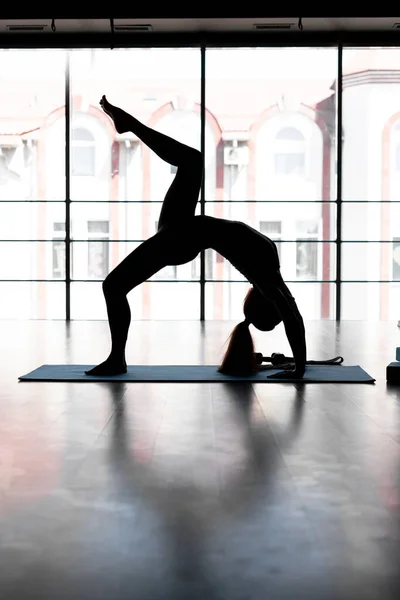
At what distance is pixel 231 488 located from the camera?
2.12 metres

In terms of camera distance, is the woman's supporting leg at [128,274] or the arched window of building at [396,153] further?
the arched window of building at [396,153]

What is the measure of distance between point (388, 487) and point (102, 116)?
1033 inches

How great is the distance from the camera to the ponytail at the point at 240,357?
14.7 ft

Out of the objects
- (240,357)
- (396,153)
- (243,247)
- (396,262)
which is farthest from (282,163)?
(243,247)

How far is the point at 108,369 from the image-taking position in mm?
4535

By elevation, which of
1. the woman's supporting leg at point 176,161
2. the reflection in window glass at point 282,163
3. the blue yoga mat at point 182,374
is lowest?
the blue yoga mat at point 182,374

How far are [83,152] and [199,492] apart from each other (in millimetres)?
27087

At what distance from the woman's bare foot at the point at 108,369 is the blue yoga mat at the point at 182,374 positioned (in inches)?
1.8

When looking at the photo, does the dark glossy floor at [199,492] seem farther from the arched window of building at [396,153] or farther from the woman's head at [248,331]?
the arched window of building at [396,153]

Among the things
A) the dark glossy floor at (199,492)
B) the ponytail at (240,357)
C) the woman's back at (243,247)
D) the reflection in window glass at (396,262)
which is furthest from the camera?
the reflection in window glass at (396,262)

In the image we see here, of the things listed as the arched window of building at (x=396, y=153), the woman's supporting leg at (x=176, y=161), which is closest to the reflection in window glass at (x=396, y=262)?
the arched window of building at (x=396, y=153)

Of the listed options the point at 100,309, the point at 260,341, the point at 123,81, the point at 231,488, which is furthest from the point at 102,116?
the point at 231,488

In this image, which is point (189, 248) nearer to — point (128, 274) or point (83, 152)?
point (128, 274)

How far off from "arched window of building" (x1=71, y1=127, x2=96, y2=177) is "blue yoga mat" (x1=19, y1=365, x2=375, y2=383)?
24.0 meters
